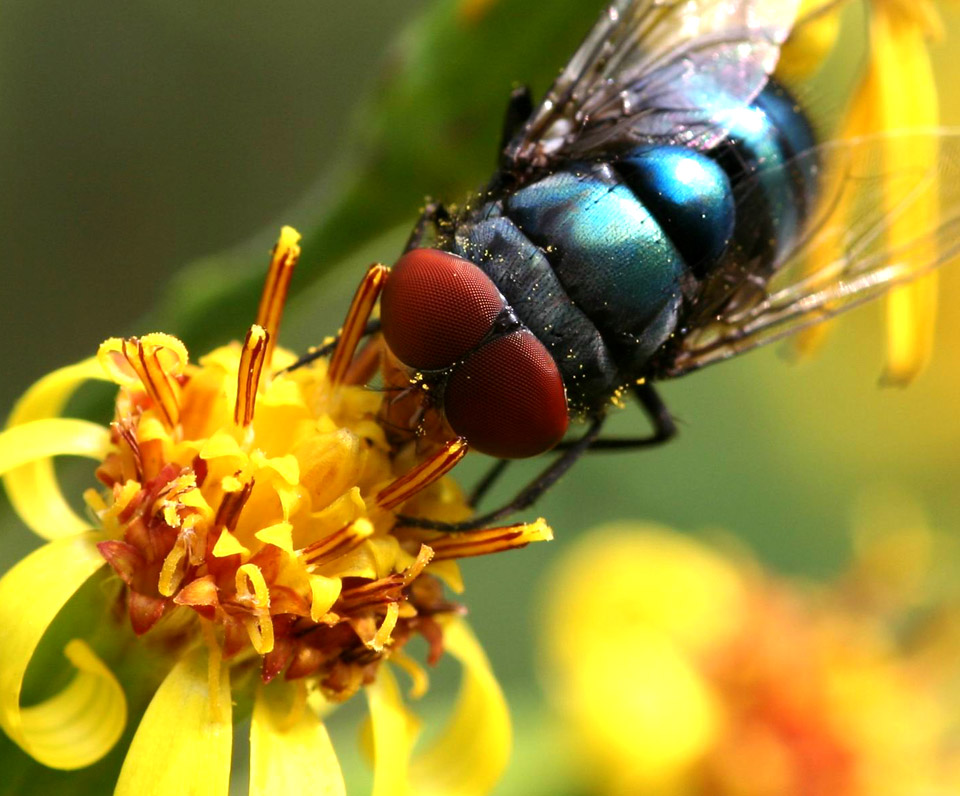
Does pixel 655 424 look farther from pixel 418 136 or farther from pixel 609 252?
pixel 418 136

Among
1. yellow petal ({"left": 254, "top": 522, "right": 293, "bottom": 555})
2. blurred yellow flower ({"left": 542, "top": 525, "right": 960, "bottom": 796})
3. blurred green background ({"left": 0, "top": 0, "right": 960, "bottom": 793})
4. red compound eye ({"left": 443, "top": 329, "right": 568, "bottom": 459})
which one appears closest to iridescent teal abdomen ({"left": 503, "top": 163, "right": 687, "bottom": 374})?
red compound eye ({"left": 443, "top": 329, "right": 568, "bottom": 459})

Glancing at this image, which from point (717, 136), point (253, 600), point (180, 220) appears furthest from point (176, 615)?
point (180, 220)

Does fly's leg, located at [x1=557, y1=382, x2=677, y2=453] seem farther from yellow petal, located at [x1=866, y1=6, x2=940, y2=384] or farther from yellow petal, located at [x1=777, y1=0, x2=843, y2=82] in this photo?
yellow petal, located at [x1=777, y1=0, x2=843, y2=82]

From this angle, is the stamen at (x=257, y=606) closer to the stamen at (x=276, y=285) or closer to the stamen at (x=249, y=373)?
the stamen at (x=249, y=373)

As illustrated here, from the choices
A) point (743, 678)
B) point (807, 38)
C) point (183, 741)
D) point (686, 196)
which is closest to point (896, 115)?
point (807, 38)

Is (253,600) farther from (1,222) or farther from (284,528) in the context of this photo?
(1,222)

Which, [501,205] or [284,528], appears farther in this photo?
[501,205]
